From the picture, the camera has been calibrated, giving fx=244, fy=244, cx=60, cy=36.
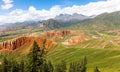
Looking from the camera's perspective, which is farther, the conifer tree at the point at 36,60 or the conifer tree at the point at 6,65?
the conifer tree at the point at 6,65

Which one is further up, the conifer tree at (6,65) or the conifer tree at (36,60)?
the conifer tree at (36,60)

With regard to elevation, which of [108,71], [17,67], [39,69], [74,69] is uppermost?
[39,69]

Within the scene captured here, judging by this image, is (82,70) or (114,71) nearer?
(82,70)

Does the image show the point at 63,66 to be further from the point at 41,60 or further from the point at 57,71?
the point at 41,60

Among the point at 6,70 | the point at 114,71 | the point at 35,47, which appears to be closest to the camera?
the point at 35,47

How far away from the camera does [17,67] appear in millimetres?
103562

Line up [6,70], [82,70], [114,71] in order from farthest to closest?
[114,71], [82,70], [6,70]

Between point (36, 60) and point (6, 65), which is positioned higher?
point (36, 60)

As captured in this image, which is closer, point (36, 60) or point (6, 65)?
point (36, 60)

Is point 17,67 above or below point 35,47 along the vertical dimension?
below

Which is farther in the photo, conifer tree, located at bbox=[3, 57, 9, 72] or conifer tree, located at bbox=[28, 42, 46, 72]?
conifer tree, located at bbox=[3, 57, 9, 72]

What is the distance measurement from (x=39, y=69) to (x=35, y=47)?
194 inches

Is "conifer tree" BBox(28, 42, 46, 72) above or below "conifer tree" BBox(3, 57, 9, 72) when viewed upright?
above

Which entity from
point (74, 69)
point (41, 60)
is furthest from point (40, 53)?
point (74, 69)
